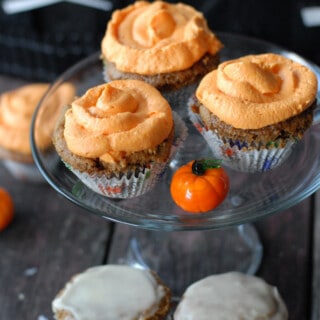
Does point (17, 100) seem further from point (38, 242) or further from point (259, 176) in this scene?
point (259, 176)

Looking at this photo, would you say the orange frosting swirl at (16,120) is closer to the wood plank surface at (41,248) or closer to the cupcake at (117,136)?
the wood plank surface at (41,248)

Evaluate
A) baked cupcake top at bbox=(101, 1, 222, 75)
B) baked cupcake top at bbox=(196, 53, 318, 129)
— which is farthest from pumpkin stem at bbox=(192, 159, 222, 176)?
baked cupcake top at bbox=(101, 1, 222, 75)

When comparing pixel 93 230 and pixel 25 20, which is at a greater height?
pixel 25 20

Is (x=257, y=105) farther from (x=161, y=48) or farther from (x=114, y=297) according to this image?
(x=114, y=297)

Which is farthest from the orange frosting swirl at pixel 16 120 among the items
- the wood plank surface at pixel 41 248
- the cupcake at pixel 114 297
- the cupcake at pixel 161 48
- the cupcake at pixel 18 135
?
the cupcake at pixel 114 297

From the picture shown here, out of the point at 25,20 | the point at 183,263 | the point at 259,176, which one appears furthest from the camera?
the point at 25,20

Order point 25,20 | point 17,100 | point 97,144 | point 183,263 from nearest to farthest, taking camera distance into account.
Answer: point 97,144 < point 183,263 < point 17,100 < point 25,20

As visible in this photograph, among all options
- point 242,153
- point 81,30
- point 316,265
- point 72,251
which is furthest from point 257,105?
point 81,30

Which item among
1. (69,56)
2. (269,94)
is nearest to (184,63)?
(269,94)
